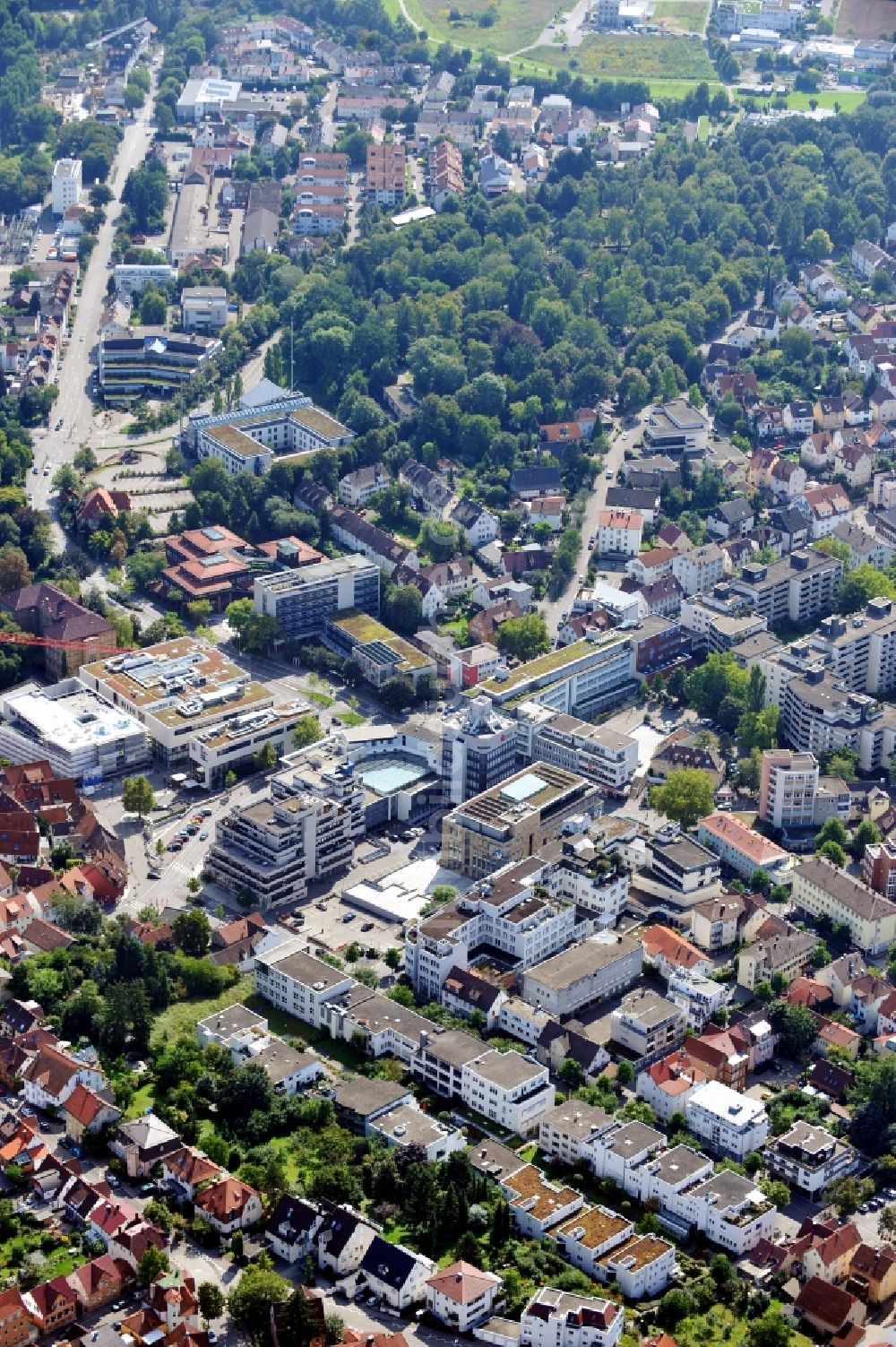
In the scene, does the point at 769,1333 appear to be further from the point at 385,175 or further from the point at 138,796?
the point at 385,175

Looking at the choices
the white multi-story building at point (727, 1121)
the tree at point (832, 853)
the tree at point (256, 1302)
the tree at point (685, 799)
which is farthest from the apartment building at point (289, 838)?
the tree at point (256, 1302)

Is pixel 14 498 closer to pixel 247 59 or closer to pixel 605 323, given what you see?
pixel 605 323

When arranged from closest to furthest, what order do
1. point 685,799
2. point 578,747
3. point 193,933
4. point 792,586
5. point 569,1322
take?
point 569,1322, point 193,933, point 685,799, point 578,747, point 792,586

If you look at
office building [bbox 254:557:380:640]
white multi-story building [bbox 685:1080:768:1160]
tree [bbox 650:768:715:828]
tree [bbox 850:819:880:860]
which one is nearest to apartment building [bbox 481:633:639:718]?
tree [bbox 650:768:715:828]

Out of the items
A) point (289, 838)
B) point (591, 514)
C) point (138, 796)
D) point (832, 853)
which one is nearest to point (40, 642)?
point (138, 796)

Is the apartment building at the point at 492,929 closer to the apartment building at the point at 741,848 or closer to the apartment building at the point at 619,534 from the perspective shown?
the apartment building at the point at 741,848

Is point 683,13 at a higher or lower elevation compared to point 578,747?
higher
